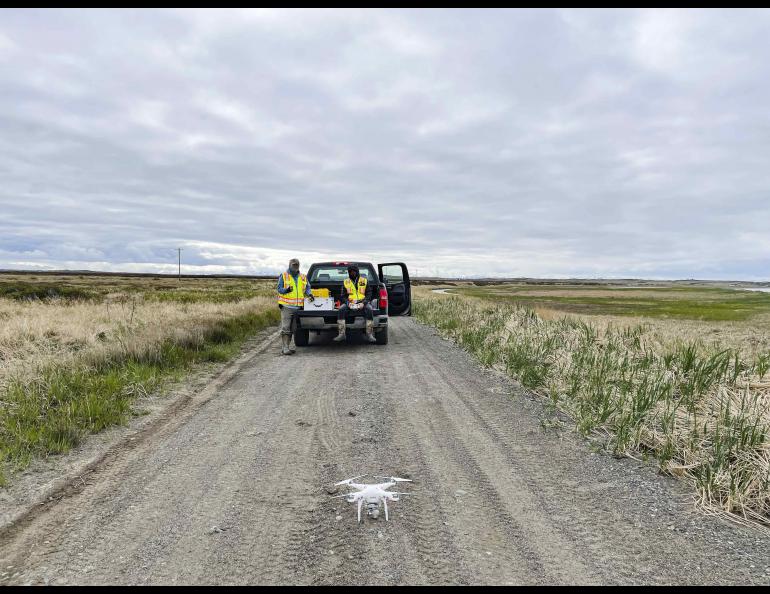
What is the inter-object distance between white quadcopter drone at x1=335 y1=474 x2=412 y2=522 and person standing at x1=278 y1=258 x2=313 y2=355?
23.3 ft

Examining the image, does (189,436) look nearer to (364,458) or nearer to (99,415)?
(99,415)

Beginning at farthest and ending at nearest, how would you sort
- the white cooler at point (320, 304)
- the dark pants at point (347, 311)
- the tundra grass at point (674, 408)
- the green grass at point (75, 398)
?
the dark pants at point (347, 311) → the white cooler at point (320, 304) → the green grass at point (75, 398) → the tundra grass at point (674, 408)

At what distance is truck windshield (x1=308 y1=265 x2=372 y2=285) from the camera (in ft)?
38.8

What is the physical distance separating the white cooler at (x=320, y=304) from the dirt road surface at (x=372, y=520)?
16.9 feet

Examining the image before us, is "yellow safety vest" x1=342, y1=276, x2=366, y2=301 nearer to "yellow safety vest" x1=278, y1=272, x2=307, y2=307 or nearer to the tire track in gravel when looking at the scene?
"yellow safety vest" x1=278, y1=272, x2=307, y2=307

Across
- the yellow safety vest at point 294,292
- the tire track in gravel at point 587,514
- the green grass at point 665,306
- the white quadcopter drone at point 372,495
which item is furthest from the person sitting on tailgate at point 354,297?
the green grass at point 665,306

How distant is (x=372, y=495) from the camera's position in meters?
3.54

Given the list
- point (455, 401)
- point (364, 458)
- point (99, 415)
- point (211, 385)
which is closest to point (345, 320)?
point (211, 385)

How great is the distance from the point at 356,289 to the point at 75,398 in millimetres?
6071

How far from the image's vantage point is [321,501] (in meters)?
3.51

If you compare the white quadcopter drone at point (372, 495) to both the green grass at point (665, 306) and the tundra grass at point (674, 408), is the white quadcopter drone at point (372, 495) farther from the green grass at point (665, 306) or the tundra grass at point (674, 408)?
the green grass at point (665, 306)

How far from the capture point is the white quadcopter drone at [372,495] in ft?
11.0

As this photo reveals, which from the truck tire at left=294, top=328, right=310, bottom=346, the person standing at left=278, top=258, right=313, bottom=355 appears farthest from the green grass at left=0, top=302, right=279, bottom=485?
the truck tire at left=294, top=328, right=310, bottom=346

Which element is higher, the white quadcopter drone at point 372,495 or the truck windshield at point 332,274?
the truck windshield at point 332,274
